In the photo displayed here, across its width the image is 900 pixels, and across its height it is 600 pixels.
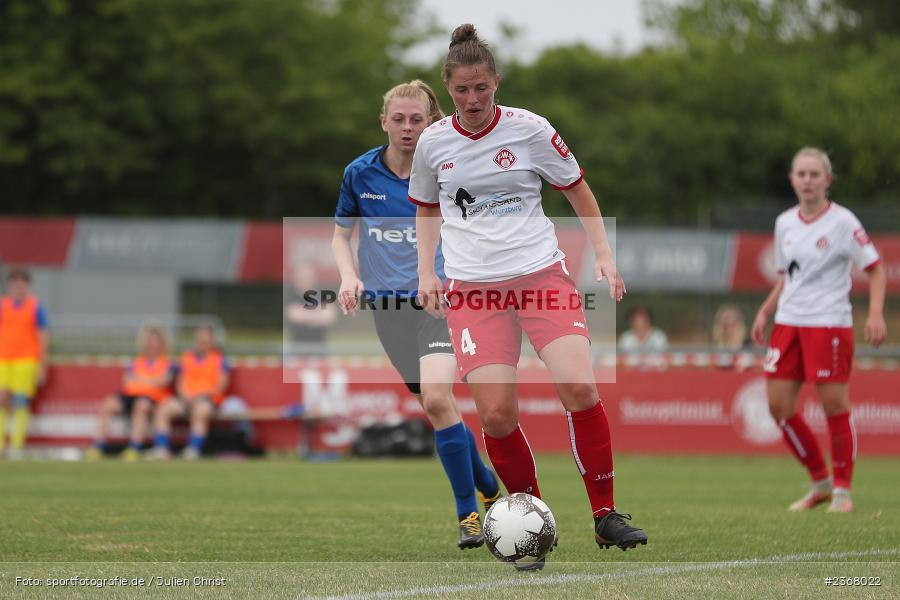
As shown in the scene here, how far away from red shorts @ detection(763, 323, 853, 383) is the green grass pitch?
0.88 metres

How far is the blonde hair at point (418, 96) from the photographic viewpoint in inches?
271

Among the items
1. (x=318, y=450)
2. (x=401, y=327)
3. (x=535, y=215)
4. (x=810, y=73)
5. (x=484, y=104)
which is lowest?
(x=318, y=450)

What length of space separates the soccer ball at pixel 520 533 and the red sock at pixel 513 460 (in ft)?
1.29

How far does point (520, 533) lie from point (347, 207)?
7.60 ft

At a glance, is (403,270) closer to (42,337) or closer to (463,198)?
(463,198)

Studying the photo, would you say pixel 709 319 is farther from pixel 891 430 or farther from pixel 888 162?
pixel 888 162

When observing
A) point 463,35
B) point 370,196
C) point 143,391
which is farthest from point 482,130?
point 143,391

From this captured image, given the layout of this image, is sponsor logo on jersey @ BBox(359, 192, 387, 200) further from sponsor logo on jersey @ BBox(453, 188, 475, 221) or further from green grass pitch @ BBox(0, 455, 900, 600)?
green grass pitch @ BBox(0, 455, 900, 600)

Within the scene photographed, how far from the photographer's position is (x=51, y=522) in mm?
7406

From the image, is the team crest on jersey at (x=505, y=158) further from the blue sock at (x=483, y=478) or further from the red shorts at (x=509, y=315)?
the blue sock at (x=483, y=478)

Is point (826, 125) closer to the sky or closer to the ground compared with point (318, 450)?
closer to the sky

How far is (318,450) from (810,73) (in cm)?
3687

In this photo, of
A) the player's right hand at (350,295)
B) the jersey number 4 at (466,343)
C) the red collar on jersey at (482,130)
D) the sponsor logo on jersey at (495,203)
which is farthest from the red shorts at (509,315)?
the red collar on jersey at (482,130)

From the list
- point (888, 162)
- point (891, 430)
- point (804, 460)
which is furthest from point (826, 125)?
point (804, 460)
